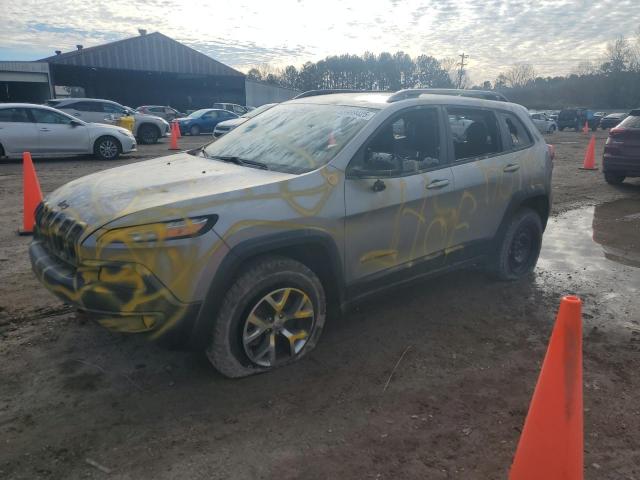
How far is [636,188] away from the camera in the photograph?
11508 mm

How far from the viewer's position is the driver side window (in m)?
3.59

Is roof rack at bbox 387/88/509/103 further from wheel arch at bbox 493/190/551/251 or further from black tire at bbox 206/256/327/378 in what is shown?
black tire at bbox 206/256/327/378

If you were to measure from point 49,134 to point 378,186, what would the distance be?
1212 cm

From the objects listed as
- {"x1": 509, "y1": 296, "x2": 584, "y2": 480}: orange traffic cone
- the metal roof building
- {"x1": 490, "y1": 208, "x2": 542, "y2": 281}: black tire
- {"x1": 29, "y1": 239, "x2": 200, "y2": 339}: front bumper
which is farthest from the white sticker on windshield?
the metal roof building

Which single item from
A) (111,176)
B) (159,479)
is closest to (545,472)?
(159,479)

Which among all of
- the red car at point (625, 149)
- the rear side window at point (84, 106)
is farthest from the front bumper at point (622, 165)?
the rear side window at point (84, 106)

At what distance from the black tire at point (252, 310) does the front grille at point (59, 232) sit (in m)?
0.90

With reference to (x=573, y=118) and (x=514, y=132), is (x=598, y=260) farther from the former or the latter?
(x=573, y=118)

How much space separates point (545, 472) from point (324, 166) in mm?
2141

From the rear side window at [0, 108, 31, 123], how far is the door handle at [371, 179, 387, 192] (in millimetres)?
12222

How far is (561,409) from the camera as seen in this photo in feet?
7.09

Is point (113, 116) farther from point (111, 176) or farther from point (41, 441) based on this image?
point (41, 441)

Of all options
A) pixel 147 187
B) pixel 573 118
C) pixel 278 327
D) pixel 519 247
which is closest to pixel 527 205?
pixel 519 247

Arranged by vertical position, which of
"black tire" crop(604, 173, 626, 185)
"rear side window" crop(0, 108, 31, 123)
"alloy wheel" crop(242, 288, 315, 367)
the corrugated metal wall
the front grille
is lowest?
"black tire" crop(604, 173, 626, 185)
